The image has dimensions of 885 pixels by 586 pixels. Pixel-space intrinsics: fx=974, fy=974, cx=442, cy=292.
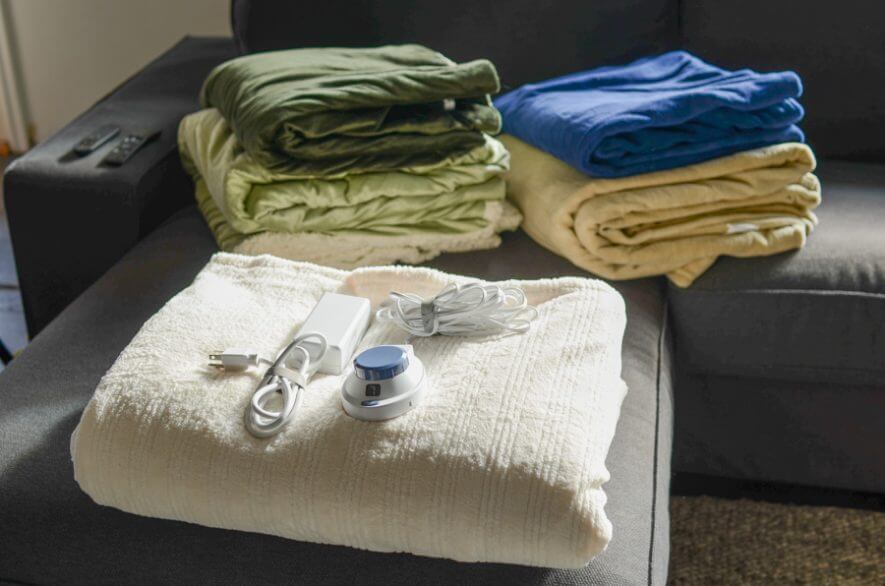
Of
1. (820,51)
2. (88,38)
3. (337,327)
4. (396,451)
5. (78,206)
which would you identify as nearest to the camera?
(396,451)

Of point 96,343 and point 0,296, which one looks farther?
point 0,296

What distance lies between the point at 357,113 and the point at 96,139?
19.4 inches

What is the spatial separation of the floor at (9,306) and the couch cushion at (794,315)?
50.3 inches

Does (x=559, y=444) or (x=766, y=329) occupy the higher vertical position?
Result: (x=559, y=444)

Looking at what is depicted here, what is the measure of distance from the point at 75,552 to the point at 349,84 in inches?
26.6

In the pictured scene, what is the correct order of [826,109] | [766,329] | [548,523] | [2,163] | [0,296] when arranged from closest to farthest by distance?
[548,523] < [766,329] < [826,109] < [0,296] < [2,163]

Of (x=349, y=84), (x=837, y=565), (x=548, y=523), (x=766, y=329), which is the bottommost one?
(x=837, y=565)

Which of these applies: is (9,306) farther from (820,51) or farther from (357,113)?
(820,51)

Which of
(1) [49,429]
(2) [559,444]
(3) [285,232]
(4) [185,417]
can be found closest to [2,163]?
(3) [285,232]

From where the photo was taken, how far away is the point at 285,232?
1.30 meters

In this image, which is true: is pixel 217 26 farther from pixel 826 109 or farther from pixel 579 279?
pixel 579 279

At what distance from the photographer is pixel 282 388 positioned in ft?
2.97

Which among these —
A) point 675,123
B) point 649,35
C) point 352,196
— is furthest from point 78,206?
point 649,35

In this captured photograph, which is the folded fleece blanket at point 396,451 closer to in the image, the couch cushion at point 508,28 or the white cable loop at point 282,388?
the white cable loop at point 282,388
